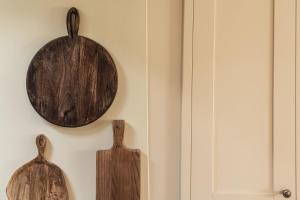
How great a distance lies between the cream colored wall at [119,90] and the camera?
5.29 ft

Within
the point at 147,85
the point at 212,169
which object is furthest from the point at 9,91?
the point at 212,169

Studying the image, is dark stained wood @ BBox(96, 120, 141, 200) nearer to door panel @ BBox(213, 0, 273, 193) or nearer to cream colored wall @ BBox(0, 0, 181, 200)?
cream colored wall @ BBox(0, 0, 181, 200)

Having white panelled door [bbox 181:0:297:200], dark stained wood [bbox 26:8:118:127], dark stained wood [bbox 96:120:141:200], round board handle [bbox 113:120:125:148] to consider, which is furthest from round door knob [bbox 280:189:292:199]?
dark stained wood [bbox 26:8:118:127]

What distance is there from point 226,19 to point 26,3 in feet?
2.94

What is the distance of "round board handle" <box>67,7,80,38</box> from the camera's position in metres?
1.60

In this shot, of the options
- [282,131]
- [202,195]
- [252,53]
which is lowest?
[202,195]

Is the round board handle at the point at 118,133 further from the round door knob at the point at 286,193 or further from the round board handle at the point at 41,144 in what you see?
the round door knob at the point at 286,193

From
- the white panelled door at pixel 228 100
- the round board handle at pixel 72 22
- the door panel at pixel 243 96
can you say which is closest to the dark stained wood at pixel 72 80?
the round board handle at pixel 72 22

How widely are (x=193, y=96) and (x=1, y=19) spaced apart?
0.92 meters

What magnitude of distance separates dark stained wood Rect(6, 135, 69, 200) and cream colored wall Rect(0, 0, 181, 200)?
0.03 m

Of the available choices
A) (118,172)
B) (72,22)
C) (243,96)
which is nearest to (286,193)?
(243,96)

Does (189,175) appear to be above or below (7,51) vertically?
below

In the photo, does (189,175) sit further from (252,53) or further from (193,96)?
(252,53)

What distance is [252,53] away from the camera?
5.28 feet
